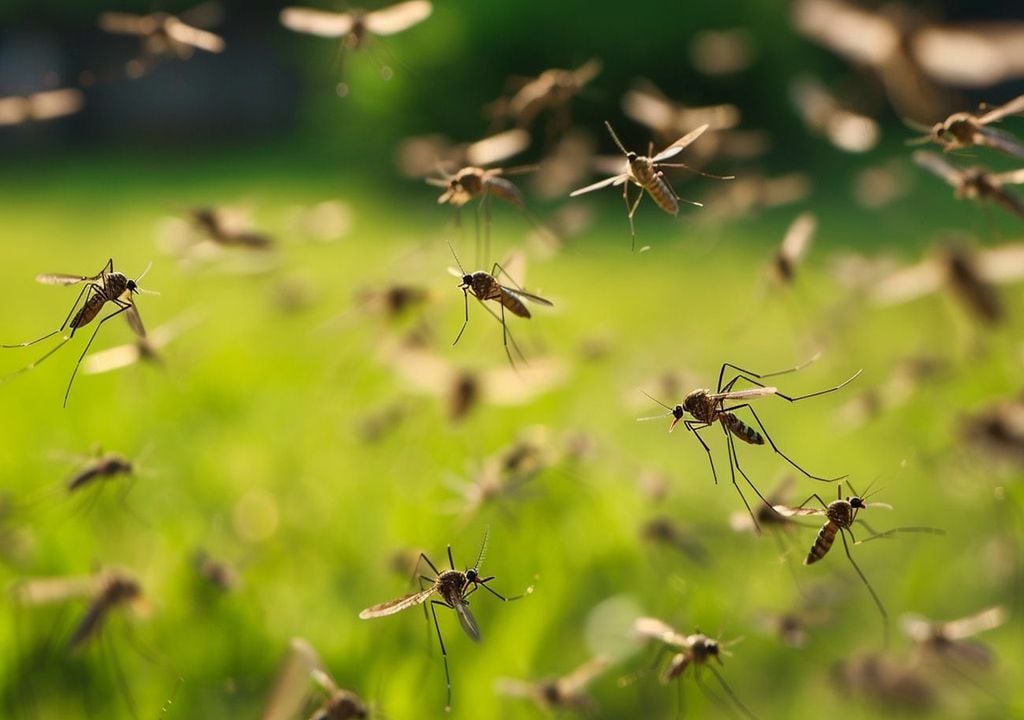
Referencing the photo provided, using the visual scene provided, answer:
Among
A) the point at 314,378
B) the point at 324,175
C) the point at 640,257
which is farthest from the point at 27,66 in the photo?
the point at 314,378

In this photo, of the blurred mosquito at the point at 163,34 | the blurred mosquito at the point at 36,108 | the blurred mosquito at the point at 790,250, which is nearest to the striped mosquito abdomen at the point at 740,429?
the blurred mosquito at the point at 790,250

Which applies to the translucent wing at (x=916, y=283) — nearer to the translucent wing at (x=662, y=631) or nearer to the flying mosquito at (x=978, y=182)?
the flying mosquito at (x=978, y=182)

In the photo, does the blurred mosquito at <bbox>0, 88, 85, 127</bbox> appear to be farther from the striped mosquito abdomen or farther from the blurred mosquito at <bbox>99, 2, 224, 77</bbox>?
the striped mosquito abdomen

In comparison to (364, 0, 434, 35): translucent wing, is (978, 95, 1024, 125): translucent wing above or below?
below

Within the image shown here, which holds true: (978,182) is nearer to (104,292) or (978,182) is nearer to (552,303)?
(552,303)

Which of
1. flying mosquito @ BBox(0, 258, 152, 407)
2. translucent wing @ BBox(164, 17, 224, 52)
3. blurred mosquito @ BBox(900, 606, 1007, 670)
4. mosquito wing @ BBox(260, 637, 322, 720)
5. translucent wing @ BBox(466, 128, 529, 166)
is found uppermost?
translucent wing @ BBox(164, 17, 224, 52)

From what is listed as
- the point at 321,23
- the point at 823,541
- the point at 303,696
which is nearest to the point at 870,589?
the point at 823,541

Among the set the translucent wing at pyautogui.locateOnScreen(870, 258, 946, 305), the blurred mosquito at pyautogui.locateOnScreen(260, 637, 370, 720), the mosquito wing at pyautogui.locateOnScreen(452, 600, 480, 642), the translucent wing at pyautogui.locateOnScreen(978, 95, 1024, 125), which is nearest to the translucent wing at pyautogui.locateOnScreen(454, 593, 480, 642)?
the mosquito wing at pyautogui.locateOnScreen(452, 600, 480, 642)

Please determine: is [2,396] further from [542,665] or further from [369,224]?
[369,224]
